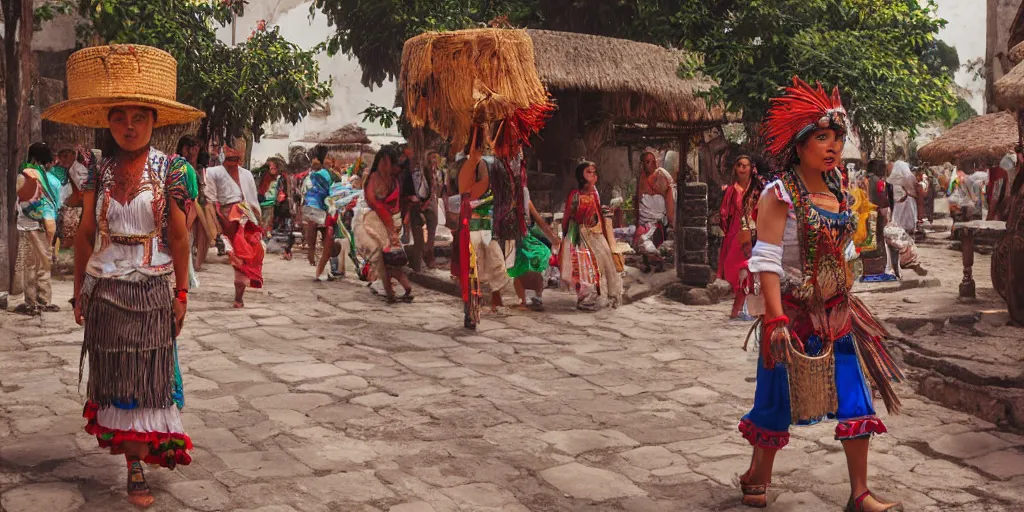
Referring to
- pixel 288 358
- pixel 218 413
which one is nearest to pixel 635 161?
pixel 288 358

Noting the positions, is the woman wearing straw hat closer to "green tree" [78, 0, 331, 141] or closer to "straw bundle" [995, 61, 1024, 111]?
"straw bundle" [995, 61, 1024, 111]

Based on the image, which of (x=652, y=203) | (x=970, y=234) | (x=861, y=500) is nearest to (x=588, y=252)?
(x=652, y=203)

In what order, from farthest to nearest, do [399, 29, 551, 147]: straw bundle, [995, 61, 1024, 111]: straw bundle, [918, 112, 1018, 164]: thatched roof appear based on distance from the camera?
1. [918, 112, 1018, 164]: thatched roof
2. [399, 29, 551, 147]: straw bundle
3. [995, 61, 1024, 111]: straw bundle

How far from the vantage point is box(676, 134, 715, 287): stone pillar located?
12141mm

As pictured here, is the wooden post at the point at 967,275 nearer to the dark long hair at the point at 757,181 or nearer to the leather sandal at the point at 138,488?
the dark long hair at the point at 757,181

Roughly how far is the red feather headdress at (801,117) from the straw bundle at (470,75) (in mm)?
5329

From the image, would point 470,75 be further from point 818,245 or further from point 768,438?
point 768,438

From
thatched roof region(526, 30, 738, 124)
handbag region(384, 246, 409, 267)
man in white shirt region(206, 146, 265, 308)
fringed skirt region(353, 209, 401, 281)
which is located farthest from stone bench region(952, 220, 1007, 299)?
man in white shirt region(206, 146, 265, 308)

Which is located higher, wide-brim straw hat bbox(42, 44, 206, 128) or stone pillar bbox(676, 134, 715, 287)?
wide-brim straw hat bbox(42, 44, 206, 128)

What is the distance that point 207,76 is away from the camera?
A: 698 inches

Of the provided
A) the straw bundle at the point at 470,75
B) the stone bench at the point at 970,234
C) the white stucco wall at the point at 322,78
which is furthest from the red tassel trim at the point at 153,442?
the white stucco wall at the point at 322,78

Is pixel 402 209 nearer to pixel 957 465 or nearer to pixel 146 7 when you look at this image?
pixel 146 7

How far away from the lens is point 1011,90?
7492 mm

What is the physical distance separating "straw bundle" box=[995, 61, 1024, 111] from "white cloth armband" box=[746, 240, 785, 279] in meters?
3.89
